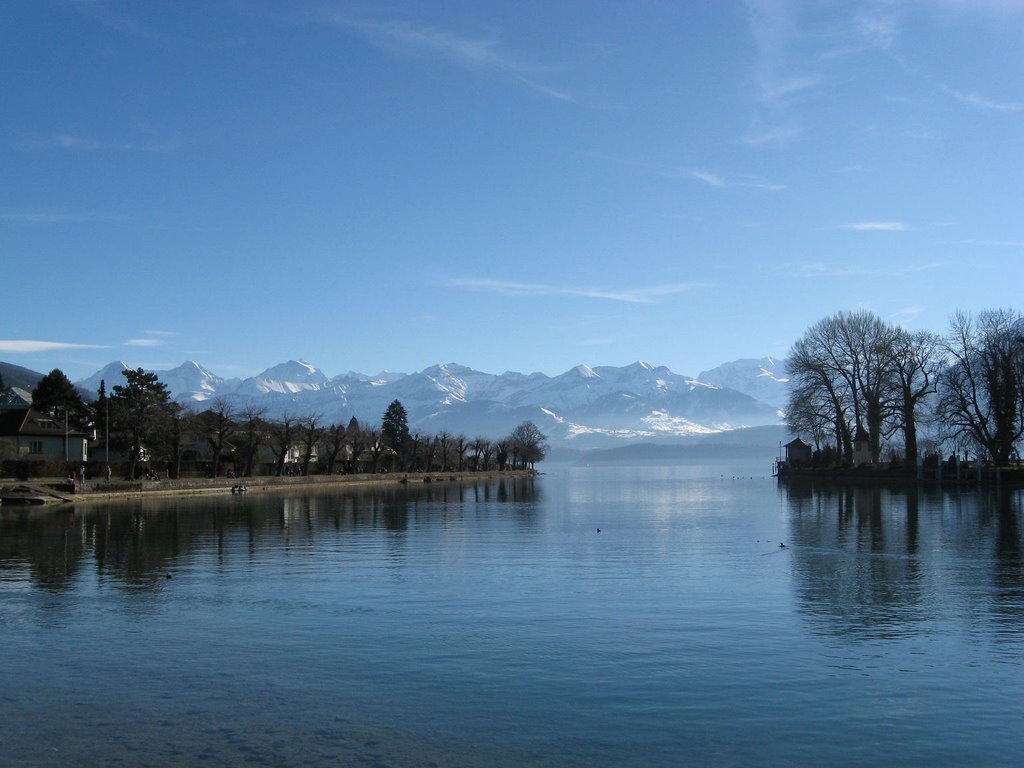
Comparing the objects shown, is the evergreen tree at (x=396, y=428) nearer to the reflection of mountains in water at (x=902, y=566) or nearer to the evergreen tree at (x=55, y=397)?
the evergreen tree at (x=55, y=397)

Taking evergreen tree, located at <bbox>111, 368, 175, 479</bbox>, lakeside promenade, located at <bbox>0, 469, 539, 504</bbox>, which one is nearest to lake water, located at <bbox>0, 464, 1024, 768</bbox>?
lakeside promenade, located at <bbox>0, 469, 539, 504</bbox>

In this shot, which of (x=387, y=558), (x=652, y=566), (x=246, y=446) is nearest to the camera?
(x=652, y=566)

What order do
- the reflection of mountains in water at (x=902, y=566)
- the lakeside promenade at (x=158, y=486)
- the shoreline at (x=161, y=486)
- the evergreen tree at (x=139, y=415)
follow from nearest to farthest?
the reflection of mountains in water at (x=902, y=566), the shoreline at (x=161, y=486), the lakeside promenade at (x=158, y=486), the evergreen tree at (x=139, y=415)

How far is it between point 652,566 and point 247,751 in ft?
59.1

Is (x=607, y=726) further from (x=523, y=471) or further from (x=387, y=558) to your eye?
(x=523, y=471)

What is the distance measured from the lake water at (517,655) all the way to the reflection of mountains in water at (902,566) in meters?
0.14

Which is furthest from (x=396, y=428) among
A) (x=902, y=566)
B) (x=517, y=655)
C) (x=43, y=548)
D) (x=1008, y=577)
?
(x=517, y=655)

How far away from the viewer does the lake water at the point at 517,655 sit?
11125 mm

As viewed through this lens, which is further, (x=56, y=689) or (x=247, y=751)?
(x=56, y=689)

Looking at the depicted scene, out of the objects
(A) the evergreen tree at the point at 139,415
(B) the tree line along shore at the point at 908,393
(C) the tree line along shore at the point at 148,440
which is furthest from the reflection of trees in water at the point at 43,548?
(B) the tree line along shore at the point at 908,393

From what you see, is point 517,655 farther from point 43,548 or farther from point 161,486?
point 161,486

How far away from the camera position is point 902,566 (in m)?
25.9

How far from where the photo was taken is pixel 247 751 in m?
10.9

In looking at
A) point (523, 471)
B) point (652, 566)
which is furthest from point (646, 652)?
point (523, 471)
